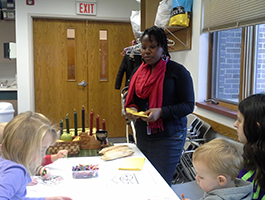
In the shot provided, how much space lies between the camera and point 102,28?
4.48 metres

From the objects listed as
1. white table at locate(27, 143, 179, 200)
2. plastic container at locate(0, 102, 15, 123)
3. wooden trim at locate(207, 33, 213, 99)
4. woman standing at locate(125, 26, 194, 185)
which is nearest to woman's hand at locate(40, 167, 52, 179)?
white table at locate(27, 143, 179, 200)

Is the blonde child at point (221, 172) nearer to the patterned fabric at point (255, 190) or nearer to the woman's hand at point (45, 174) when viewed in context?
the patterned fabric at point (255, 190)

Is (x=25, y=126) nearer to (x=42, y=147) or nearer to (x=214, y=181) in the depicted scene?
(x=42, y=147)

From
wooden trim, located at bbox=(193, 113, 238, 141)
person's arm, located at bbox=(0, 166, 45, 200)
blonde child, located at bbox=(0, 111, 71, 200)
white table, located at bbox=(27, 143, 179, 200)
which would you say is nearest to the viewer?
person's arm, located at bbox=(0, 166, 45, 200)

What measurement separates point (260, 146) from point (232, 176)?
15 cm

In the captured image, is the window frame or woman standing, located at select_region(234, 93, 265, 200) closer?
woman standing, located at select_region(234, 93, 265, 200)

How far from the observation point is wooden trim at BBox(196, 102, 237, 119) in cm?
222

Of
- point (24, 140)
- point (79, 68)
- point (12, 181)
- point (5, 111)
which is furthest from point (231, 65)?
point (5, 111)

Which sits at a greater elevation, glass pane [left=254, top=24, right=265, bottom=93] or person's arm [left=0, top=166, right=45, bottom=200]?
glass pane [left=254, top=24, right=265, bottom=93]

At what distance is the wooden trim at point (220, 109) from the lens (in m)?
2.22

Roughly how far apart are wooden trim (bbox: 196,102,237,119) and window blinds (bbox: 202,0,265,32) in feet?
2.29

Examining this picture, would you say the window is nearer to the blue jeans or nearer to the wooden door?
the blue jeans

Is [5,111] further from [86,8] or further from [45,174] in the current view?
[45,174]

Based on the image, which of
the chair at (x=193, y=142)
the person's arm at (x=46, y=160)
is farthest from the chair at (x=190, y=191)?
the person's arm at (x=46, y=160)
